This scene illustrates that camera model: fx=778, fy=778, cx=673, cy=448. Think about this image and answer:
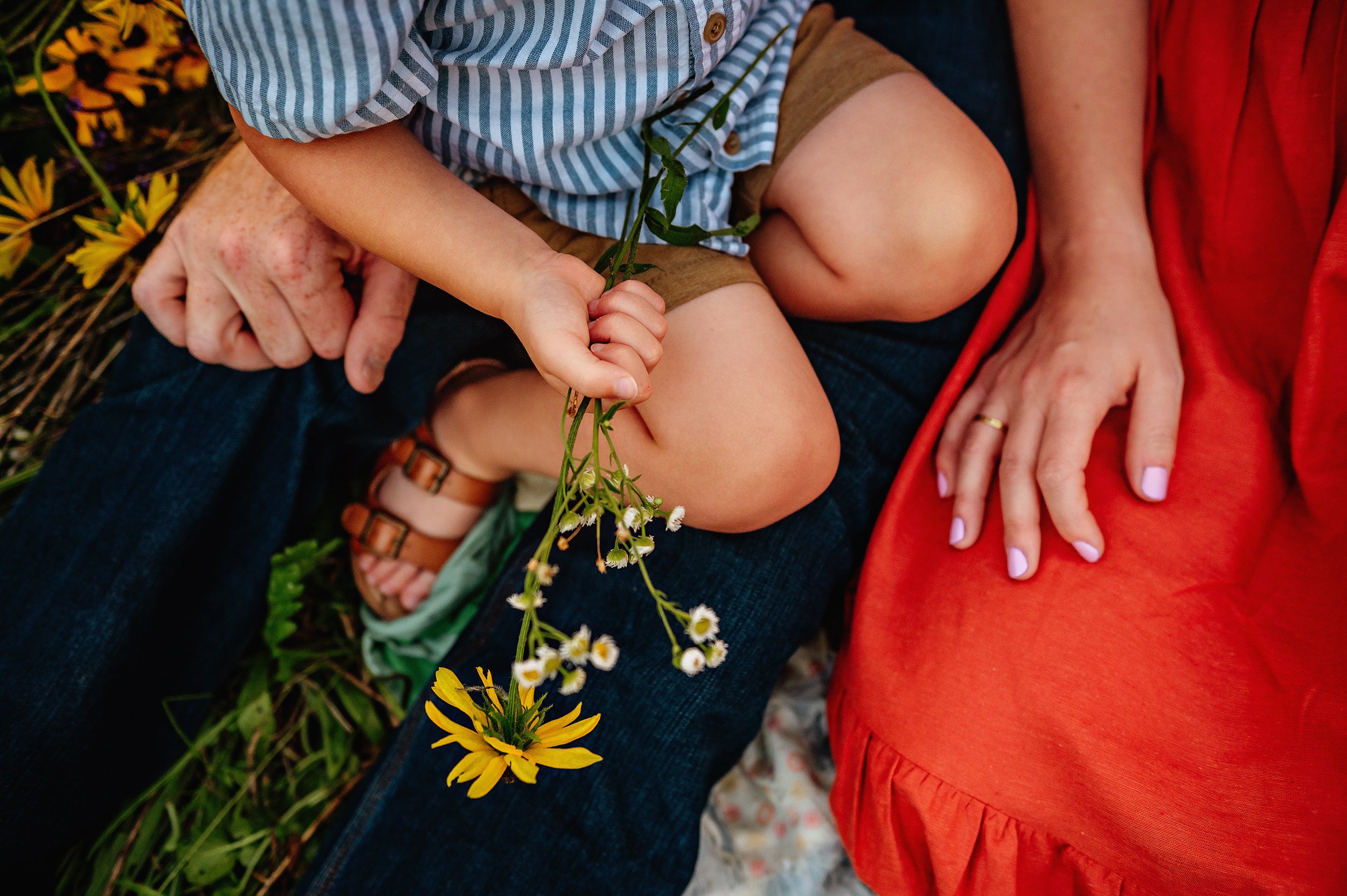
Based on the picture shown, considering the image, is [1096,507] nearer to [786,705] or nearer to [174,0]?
[786,705]

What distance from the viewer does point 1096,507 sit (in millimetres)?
828

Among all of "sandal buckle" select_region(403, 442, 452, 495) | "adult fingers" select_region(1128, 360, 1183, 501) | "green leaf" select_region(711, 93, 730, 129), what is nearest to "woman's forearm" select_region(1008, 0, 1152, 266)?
"adult fingers" select_region(1128, 360, 1183, 501)

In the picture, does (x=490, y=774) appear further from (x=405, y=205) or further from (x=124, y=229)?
(x=124, y=229)

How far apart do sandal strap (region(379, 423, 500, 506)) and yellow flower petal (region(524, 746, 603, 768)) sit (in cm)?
60

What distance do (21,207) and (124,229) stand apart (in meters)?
0.15

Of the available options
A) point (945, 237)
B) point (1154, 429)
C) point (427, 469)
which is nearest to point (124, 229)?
point (427, 469)

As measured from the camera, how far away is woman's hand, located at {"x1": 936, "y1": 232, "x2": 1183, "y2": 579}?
0.80 m

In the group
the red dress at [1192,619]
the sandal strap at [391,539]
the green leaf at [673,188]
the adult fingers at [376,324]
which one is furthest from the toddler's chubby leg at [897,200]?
the sandal strap at [391,539]

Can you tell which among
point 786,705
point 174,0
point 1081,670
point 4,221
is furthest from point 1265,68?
point 4,221

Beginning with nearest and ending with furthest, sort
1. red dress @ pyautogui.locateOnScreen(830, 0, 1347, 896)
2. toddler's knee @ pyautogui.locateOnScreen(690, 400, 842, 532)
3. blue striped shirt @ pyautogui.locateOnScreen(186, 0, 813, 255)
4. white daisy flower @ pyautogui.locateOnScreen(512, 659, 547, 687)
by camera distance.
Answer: white daisy flower @ pyautogui.locateOnScreen(512, 659, 547, 687)
blue striped shirt @ pyautogui.locateOnScreen(186, 0, 813, 255)
red dress @ pyautogui.locateOnScreen(830, 0, 1347, 896)
toddler's knee @ pyautogui.locateOnScreen(690, 400, 842, 532)

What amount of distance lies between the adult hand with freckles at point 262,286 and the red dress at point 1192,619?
654mm

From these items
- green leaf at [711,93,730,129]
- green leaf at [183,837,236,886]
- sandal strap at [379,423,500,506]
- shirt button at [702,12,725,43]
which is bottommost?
green leaf at [183,837,236,886]

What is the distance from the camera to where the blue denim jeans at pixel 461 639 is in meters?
0.85

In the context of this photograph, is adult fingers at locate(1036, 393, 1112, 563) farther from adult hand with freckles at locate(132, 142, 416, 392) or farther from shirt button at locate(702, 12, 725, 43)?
adult hand with freckles at locate(132, 142, 416, 392)
